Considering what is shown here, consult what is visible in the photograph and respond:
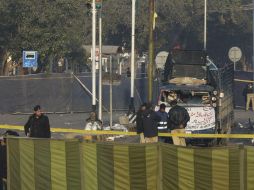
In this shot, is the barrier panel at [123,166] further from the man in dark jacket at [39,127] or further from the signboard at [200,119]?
the signboard at [200,119]

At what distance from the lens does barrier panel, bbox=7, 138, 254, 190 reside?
40.4ft

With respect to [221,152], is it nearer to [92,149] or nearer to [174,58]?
[92,149]

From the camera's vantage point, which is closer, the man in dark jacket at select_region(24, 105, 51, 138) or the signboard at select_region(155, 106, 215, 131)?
the man in dark jacket at select_region(24, 105, 51, 138)

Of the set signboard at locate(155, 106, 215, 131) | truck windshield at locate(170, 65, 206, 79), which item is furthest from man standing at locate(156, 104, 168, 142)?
truck windshield at locate(170, 65, 206, 79)

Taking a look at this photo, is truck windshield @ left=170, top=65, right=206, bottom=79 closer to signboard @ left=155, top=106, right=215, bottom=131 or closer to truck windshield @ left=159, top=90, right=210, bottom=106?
truck windshield @ left=159, top=90, right=210, bottom=106

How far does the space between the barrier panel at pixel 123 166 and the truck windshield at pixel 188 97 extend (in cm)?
1374

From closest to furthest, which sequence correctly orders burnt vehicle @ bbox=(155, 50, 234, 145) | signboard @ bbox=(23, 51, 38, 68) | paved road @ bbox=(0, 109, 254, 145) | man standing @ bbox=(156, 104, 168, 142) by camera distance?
man standing @ bbox=(156, 104, 168, 142), burnt vehicle @ bbox=(155, 50, 234, 145), paved road @ bbox=(0, 109, 254, 145), signboard @ bbox=(23, 51, 38, 68)

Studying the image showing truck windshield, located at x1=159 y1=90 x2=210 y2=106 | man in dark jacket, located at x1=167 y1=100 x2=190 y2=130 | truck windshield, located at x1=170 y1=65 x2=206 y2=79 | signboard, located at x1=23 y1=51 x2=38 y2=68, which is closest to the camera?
man in dark jacket, located at x1=167 y1=100 x2=190 y2=130

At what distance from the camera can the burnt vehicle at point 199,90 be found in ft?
89.8

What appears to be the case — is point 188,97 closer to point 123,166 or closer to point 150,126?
point 150,126

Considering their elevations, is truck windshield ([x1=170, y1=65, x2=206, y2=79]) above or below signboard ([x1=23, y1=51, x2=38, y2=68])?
below

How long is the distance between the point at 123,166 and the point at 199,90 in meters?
15.0

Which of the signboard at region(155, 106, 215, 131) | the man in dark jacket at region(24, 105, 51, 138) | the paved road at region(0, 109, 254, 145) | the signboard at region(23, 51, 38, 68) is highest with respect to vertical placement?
the signboard at region(23, 51, 38, 68)

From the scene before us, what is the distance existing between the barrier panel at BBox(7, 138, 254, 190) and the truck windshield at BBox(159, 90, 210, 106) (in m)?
13.7
